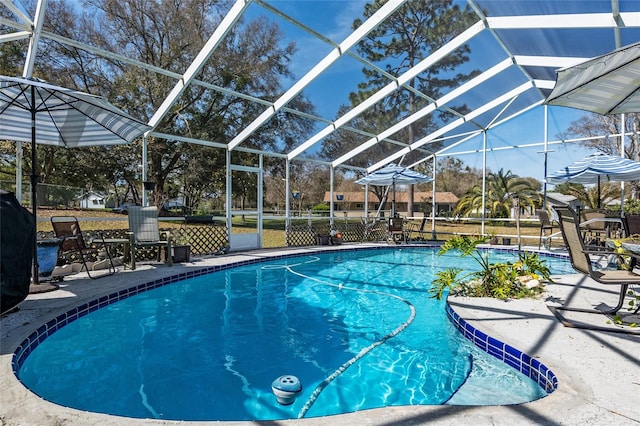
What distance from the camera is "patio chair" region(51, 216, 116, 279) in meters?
5.48

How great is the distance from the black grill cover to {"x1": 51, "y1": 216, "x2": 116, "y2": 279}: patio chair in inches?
78.2

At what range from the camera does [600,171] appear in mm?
7648

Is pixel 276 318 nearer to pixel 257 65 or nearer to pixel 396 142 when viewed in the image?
pixel 257 65

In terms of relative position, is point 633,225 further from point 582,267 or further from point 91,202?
point 91,202

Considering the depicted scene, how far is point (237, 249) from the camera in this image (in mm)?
9391

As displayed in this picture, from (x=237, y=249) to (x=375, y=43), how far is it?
20.0ft

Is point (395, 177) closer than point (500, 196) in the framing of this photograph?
Result: Yes

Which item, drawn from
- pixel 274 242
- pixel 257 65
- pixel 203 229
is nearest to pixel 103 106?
pixel 257 65

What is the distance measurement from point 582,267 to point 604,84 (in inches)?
81.9

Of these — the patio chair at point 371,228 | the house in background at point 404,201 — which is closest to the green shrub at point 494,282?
the patio chair at point 371,228

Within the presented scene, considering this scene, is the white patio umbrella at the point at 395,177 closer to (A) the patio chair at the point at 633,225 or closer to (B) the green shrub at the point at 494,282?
(A) the patio chair at the point at 633,225

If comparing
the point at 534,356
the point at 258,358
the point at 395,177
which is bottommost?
the point at 258,358

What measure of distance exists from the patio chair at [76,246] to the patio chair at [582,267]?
6370 millimetres

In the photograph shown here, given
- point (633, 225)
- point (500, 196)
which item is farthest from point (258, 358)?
point (500, 196)
